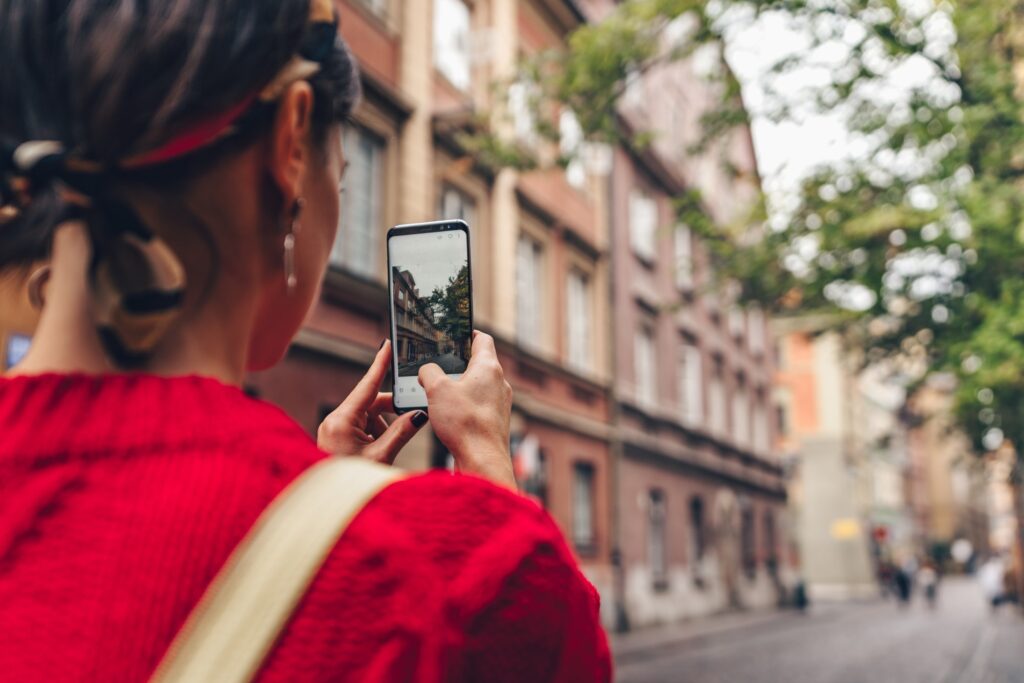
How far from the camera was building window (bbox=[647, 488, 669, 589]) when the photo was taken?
23734mm

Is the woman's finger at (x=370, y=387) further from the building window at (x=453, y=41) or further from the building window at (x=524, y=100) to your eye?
the building window at (x=453, y=41)

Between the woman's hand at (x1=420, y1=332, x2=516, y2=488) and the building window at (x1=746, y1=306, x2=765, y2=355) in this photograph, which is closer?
the woman's hand at (x1=420, y1=332, x2=516, y2=488)

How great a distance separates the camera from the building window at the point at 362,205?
43.4ft

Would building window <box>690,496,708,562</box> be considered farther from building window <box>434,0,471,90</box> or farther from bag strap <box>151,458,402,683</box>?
bag strap <box>151,458,402,683</box>

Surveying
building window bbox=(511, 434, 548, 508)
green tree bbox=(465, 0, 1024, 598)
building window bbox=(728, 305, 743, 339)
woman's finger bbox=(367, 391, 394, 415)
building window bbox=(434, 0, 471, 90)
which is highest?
building window bbox=(434, 0, 471, 90)

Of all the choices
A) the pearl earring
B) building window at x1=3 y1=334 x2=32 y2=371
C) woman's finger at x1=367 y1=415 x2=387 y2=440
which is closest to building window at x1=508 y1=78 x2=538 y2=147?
building window at x1=3 y1=334 x2=32 y2=371

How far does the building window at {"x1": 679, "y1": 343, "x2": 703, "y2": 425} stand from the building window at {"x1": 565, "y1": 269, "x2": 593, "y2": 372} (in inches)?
275

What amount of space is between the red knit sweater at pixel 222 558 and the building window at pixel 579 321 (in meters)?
19.2

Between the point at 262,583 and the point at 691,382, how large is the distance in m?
28.8

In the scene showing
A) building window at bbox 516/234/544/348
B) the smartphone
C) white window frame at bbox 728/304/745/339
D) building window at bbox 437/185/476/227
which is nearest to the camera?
the smartphone

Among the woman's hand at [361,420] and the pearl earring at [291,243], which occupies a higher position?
the pearl earring at [291,243]

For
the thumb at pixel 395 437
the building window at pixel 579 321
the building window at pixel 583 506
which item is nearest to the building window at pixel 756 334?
the building window at pixel 579 321

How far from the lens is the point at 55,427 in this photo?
0.91 meters

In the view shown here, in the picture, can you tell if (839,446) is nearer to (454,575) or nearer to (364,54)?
(364,54)
